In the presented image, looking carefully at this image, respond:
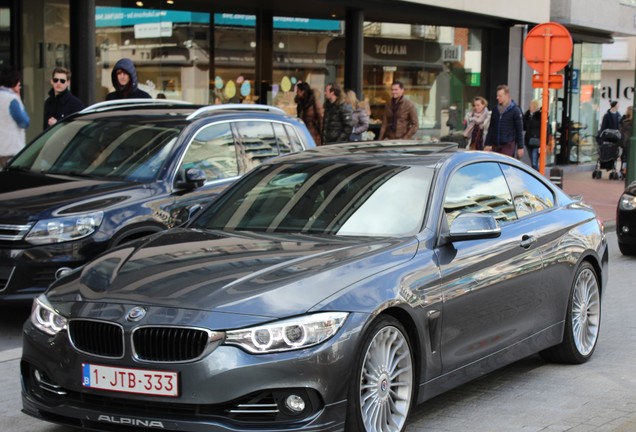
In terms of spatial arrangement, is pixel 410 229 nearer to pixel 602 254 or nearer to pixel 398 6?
pixel 602 254

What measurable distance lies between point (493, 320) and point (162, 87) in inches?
567

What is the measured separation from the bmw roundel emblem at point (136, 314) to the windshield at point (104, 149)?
4250 mm

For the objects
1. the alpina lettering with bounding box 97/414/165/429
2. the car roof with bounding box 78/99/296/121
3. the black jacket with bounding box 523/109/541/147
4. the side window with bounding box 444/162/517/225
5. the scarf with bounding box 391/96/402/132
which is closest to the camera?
the alpina lettering with bounding box 97/414/165/429

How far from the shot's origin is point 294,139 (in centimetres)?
1066

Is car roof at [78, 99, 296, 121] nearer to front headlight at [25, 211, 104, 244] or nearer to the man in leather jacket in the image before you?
front headlight at [25, 211, 104, 244]

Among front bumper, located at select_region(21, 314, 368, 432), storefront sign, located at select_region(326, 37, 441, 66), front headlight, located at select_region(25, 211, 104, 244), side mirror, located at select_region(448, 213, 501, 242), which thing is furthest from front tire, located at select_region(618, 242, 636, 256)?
storefront sign, located at select_region(326, 37, 441, 66)

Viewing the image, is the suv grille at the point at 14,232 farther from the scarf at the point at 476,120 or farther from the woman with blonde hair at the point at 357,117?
the scarf at the point at 476,120

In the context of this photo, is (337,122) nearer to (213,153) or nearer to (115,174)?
(213,153)

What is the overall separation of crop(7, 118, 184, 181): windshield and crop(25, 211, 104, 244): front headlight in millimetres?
783

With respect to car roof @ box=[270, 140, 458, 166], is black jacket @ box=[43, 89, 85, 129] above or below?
above

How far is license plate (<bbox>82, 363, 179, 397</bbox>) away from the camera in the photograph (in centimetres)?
489

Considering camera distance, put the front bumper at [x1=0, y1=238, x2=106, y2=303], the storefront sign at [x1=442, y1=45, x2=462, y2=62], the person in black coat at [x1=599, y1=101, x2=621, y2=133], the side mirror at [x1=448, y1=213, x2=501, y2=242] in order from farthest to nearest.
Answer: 1. the person in black coat at [x1=599, y1=101, x2=621, y2=133]
2. the storefront sign at [x1=442, y1=45, x2=462, y2=62]
3. the front bumper at [x1=0, y1=238, x2=106, y2=303]
4. the side mirror at [x1=448, y1=213, x2=501, y2=242]

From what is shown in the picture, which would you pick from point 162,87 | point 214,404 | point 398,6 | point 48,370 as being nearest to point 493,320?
point 214,404

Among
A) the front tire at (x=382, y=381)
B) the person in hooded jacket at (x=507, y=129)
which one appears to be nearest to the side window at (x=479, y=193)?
the front tire at (x=382, y=381)
